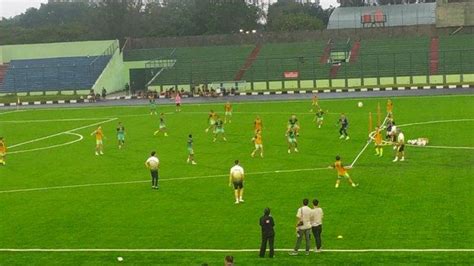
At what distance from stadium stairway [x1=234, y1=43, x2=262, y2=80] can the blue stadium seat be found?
18.7 meters

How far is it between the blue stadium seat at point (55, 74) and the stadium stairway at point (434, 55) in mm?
43419

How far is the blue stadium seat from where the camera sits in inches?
4264

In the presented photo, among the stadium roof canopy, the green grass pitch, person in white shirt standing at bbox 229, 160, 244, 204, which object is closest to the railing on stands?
the stadium roof canopy

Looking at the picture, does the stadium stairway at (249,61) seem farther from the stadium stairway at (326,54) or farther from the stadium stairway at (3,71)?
the stadium stairway at (3,71)

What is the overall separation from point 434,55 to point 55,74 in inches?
1982

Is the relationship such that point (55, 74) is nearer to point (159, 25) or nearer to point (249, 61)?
point (249, 61)

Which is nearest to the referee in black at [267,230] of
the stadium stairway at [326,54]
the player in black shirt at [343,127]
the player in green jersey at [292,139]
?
the player in green jersey at [292,139]

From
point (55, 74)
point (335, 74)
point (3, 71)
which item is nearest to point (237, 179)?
point (335, 74)

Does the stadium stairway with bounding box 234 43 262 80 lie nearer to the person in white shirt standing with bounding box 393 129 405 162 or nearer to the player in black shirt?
the player in black shirt

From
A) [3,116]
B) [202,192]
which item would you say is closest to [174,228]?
[202,192]

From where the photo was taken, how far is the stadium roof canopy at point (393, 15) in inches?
5561

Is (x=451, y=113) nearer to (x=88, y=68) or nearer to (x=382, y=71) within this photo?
(x=382, y=71)

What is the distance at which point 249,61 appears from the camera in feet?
362

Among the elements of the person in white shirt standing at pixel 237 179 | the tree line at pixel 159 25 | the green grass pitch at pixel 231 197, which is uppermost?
the tree line at pixel 159 25
